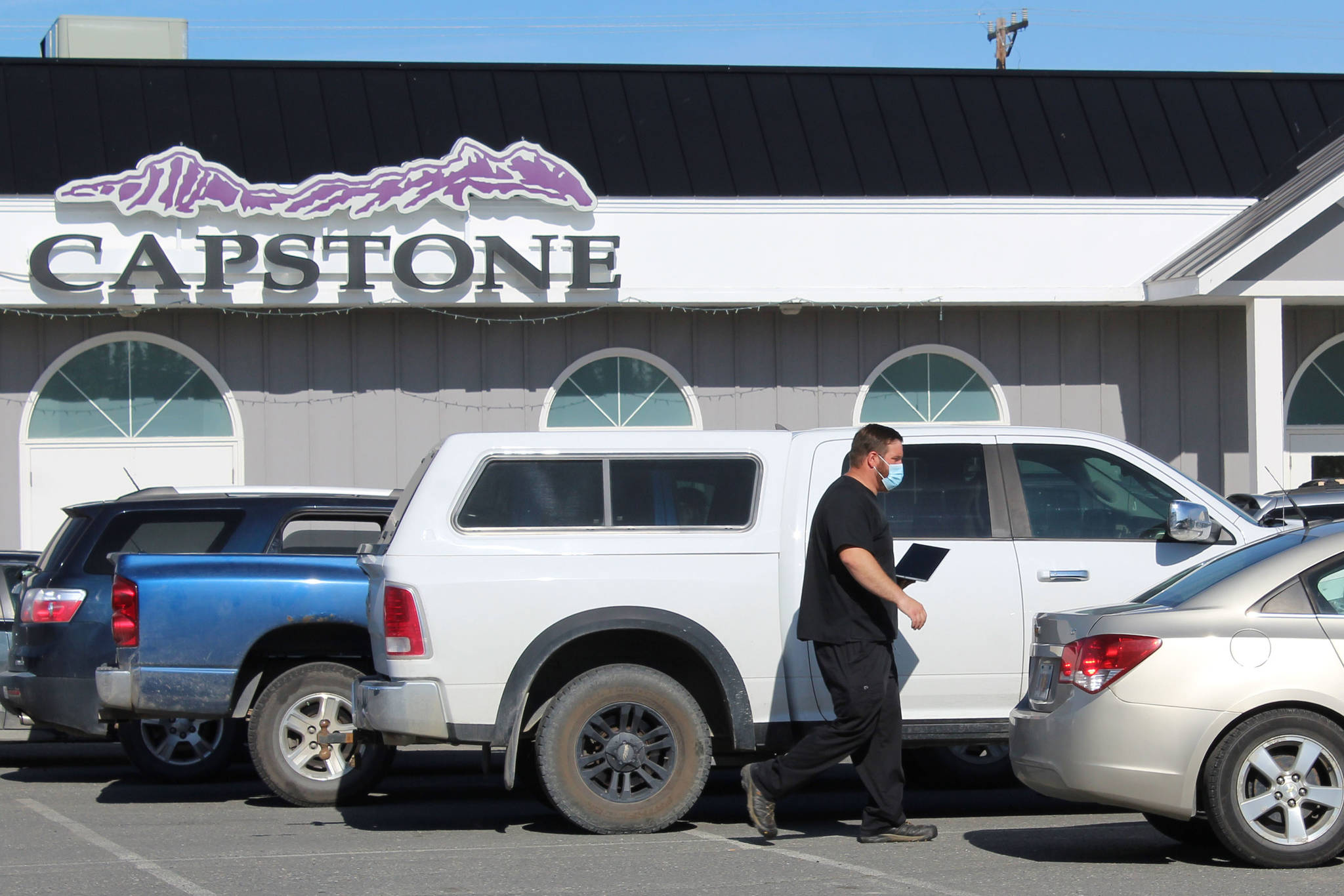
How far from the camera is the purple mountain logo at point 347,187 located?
14.7 m

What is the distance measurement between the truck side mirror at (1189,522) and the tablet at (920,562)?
3.68ft

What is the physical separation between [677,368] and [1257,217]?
19.1 ft

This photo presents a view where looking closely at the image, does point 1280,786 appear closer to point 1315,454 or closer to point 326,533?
point 326,533

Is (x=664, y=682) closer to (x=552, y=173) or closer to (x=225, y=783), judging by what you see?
(x=225, y=783)

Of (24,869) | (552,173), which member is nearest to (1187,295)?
(552,173)

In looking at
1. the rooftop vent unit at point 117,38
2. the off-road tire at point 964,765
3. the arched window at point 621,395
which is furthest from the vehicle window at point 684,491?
the rooftop vent unit at point 117,38

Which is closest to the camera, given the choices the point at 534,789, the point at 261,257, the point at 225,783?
the point at 534,789

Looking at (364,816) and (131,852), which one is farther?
(364,816)

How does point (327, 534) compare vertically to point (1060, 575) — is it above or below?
above

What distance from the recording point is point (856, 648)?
7.04 meters

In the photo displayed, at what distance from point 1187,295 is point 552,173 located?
246 inches

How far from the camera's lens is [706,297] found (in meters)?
15.4

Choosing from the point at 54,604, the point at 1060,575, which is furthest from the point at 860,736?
the point at 54,604

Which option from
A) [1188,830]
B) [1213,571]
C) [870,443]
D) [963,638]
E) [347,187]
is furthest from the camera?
[347,187]
